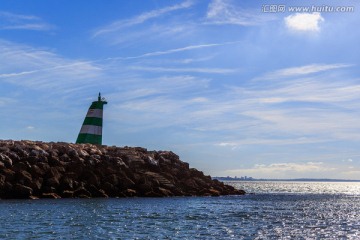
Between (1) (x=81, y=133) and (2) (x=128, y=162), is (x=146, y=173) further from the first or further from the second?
(1) (x=81, y=133)

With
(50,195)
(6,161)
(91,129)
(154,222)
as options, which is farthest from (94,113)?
(154,222)

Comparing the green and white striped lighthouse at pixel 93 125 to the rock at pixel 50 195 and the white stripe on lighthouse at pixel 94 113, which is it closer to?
the white stripe on lighthouse at pixel 94 113

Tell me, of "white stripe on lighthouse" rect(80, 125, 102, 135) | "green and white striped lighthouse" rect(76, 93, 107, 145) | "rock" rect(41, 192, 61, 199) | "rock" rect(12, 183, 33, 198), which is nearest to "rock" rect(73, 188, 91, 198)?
"rock" rect(41, 192, 61, 199)

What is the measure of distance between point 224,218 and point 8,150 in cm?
1983

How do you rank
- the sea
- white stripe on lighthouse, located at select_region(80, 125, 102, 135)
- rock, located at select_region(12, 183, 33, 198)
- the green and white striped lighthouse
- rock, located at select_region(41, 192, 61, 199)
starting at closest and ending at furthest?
the sea
rock, located at select_region(12, 183, 33, 198)
rock, located at select_region(41, 192, 61, 199)
the green and white striped lighthouse
white stripe on lighthouse, located at select_region(80, 125, 102, 135)

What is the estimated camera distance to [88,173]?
44.2 meters

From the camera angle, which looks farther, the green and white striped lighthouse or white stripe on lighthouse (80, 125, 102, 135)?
white stripe on lighthouse (80, 125, 102, 135)

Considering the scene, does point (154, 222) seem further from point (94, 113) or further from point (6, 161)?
point (94, 113)

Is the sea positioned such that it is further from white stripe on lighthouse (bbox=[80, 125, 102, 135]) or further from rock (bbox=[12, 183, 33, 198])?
white stripe on lighthouse (bbox=[80, 125, 102, 135])

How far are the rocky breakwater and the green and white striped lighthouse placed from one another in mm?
3516

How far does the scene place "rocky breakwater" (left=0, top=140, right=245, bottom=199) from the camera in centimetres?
4116

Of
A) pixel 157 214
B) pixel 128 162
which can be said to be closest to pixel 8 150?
pixel 128 162

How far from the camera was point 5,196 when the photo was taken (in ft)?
132

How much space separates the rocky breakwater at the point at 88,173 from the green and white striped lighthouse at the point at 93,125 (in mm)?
3516
